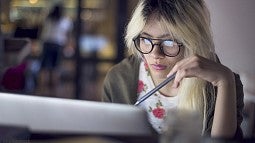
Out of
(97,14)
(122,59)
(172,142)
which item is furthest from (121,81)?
(172,142)

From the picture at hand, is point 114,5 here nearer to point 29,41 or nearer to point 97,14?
point 97,14

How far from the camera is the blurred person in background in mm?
931

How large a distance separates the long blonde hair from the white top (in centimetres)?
3

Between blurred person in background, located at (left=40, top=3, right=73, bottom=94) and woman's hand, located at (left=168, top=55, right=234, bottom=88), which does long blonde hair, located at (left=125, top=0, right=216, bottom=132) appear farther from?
blurred person in background, located at (left=40, top=3, right=73, bottom=94)

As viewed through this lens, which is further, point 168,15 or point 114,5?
point 114,5

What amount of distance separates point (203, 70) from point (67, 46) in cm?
31

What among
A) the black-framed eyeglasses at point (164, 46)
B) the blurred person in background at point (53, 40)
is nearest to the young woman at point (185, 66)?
the black-framed eyeglasses at point (164, 46)

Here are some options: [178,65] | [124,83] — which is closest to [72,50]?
[124,83]

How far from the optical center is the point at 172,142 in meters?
0.57

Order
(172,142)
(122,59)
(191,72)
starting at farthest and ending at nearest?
1. (122,59)
2. (191,72)
3. (172,142)

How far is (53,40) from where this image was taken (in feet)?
3.16

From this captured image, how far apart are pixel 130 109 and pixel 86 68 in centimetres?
28

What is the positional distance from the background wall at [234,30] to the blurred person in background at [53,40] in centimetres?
28

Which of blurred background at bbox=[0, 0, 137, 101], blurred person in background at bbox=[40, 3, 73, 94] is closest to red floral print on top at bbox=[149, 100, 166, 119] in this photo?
blurred background at bbox=[0, 0, 137, 101]
